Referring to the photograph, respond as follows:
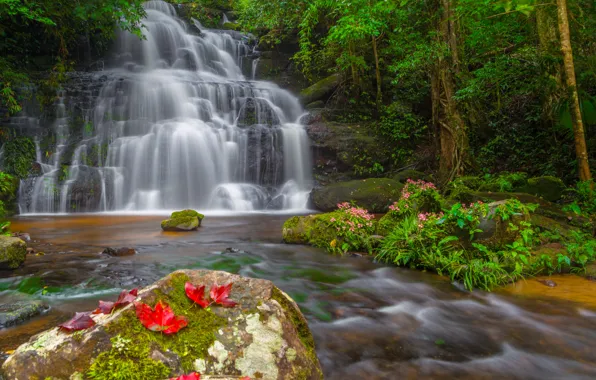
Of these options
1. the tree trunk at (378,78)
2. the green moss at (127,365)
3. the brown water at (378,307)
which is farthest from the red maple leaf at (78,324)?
the tree trunk at (378,78)

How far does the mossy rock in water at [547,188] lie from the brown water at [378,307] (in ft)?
11.0

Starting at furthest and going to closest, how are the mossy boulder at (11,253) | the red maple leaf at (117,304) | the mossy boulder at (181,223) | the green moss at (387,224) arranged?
the mossy boulder at (181,223), the green moss at (387,224), the mossy boulder at (11,253), the red maple leaf at (117,304)

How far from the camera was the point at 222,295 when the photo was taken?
84.4 inches

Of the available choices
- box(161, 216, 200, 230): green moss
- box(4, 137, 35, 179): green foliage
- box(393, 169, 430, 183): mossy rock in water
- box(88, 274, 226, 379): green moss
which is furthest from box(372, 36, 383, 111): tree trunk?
box(88, 274, 226, 379): green moss

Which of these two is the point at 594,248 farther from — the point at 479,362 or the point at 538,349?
the point at 479,362

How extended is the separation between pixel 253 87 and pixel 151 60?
252 inches

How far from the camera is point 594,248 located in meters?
5.12

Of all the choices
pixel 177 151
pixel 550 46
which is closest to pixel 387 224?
pixel 550 46

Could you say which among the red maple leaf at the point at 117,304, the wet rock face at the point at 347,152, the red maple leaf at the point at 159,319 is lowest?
the red maple leaf at the point at 159,319

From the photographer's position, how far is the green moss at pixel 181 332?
183cm

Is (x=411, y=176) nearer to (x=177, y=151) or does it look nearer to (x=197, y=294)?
(x=177, y=151)

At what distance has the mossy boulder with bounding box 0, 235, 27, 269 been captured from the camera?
506 centimetres

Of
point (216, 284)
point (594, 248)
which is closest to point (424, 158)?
point (594, 248)

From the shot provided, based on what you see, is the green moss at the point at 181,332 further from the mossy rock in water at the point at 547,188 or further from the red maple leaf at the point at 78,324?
the mossy rock in water at the point at 547,188
